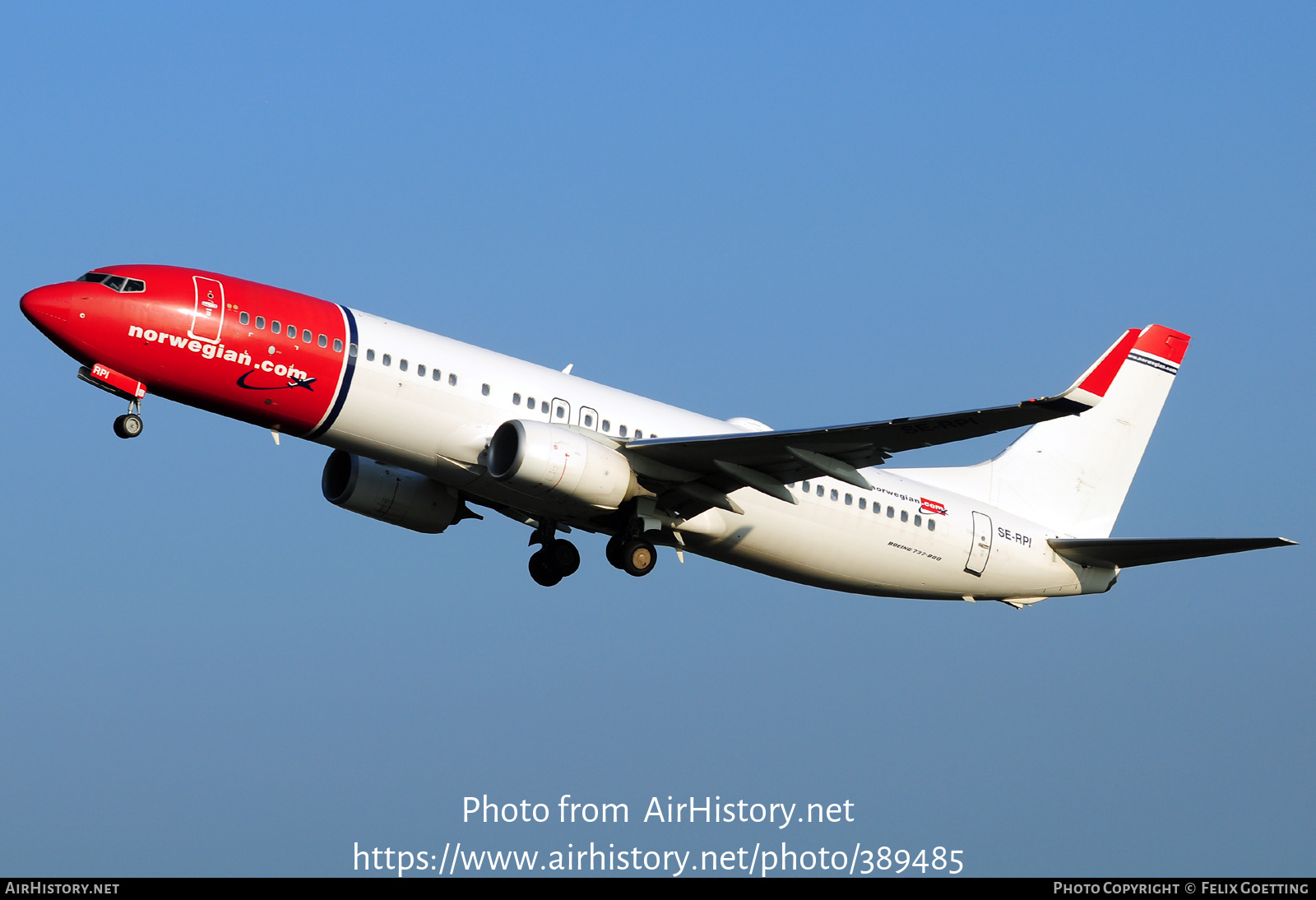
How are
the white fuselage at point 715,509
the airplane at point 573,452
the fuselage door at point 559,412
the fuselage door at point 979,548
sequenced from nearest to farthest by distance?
the airplane at point 573,452 < the white fuselage at point 715,509 < the fuselage door at point 559,412 < the fuselage door at point 979,548

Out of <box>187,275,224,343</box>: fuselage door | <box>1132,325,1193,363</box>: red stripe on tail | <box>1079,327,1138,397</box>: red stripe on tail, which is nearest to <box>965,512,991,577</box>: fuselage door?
<box>1079,327,1138,397</box>: red stripe on tail

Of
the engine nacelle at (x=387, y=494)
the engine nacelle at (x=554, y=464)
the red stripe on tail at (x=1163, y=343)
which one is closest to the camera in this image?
the engine nacelle at (x=554, y=464)

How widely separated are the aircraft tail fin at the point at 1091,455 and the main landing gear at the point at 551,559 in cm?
861

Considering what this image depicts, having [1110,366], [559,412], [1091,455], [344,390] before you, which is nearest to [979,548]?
[1091,455]

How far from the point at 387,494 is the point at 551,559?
14.2ft

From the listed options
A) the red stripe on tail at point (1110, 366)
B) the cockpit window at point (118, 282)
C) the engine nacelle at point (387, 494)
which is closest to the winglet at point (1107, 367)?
the red stripe on tail at point (1110, 366)

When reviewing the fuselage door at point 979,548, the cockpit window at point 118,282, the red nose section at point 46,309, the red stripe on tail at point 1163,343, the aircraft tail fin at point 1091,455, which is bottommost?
the red nose section at point 46,309

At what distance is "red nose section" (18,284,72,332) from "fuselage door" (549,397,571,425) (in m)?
9.87

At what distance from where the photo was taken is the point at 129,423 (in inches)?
1201

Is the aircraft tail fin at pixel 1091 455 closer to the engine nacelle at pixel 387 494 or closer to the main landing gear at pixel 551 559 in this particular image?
the main landing gear at pixel 551 559

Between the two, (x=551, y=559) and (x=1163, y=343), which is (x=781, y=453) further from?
(x=1163, y=343)

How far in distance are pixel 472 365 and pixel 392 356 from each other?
69.8 inches

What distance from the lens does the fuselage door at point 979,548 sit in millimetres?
37469

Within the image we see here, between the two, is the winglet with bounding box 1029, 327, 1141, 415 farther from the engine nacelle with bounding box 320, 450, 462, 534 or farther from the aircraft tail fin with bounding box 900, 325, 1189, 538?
the engine nacelle with bounding box 320, 450, 462, 534
